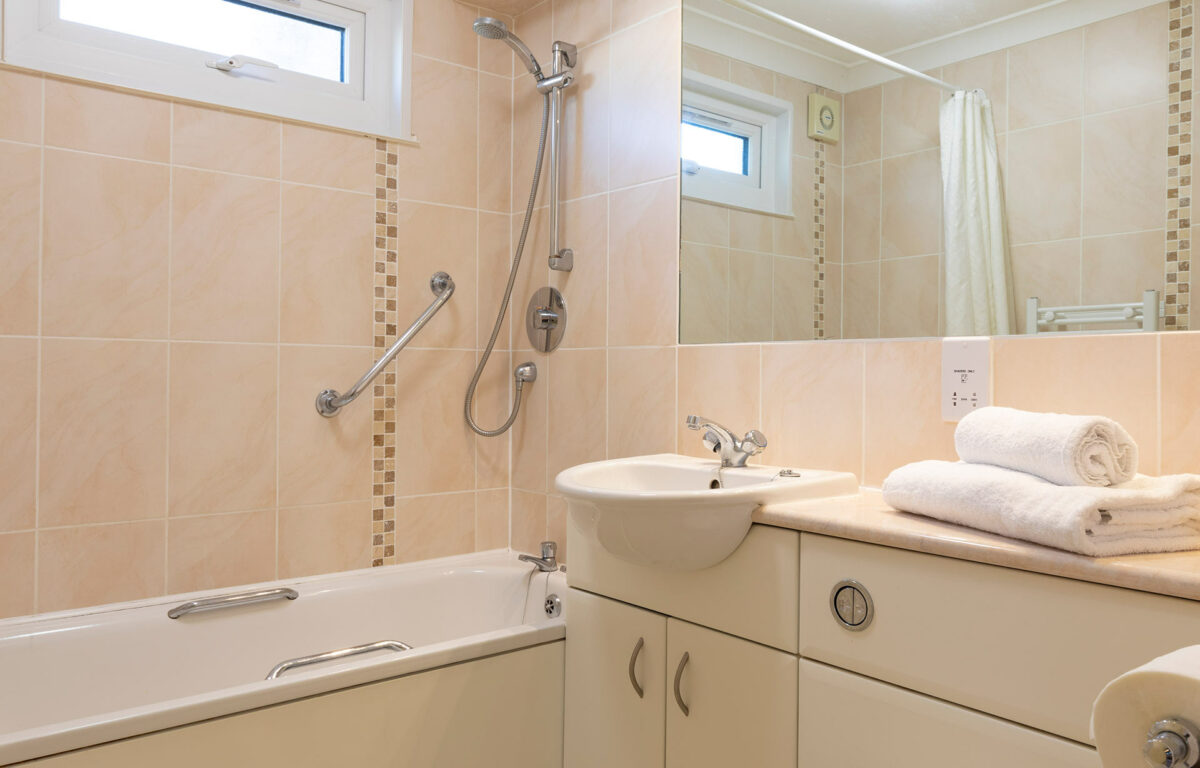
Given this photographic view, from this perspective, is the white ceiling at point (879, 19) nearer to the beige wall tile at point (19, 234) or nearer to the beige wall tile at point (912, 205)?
the beige wall tile at point (912, 205)

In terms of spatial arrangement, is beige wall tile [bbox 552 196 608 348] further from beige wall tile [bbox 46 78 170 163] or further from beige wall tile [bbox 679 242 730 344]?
beige wall tile [bbox 46 78 170 163]

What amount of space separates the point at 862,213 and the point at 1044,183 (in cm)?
36

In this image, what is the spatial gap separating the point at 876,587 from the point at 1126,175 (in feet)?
2.47

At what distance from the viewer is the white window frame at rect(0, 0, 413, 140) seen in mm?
1826

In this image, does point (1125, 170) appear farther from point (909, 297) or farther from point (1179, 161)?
point (909, 297)

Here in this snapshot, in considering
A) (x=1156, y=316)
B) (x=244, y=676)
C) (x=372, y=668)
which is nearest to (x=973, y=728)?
(x=1156, y=316)

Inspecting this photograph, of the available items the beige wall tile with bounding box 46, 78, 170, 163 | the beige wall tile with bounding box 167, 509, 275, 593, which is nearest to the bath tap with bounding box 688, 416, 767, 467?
the beige wall tile with bounding box 167, 509, 275, 593

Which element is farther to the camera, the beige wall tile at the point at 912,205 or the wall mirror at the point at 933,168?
the beige wall tile at the point at 912,205

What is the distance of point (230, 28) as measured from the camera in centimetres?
212

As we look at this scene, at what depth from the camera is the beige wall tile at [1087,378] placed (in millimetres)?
1231

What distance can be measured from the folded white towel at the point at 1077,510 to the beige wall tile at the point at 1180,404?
136 mm

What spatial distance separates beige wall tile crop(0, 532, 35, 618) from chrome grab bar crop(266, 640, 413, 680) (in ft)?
1.83

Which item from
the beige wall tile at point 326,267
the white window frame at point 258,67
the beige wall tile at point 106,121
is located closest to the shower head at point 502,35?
the white window frame at point 258,67

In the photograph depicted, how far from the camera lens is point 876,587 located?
1.14 metres
